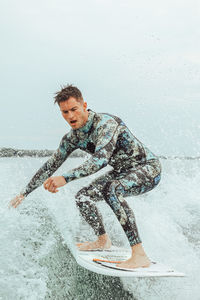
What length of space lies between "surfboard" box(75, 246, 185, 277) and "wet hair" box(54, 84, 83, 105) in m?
2.18

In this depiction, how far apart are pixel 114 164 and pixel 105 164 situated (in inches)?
30.0

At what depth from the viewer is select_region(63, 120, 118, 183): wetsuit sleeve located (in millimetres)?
4121

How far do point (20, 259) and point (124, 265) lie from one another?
153cm

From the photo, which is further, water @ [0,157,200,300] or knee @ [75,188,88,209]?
knee @ [75,188,88,209]

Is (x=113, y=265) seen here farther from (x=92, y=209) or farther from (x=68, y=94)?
(x=68, y=94)

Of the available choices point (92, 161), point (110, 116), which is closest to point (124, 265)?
point (92, 161)

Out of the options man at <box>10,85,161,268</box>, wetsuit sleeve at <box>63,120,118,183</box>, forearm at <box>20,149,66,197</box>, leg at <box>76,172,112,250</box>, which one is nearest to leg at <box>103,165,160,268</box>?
man at <box>10,85,161,268</box>

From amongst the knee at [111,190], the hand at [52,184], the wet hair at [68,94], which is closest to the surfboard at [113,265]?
the knee at [111,190]

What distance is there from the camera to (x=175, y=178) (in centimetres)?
1308

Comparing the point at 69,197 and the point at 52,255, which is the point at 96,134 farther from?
the point at 69,197

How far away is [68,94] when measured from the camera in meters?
4.45

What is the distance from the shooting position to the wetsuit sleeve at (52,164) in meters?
5.21

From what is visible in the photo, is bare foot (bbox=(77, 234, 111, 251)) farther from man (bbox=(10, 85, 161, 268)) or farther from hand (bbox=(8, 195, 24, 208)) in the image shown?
hand (bbox=(8, 195, 24, 208))

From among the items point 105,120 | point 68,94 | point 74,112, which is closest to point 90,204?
point 105,120
